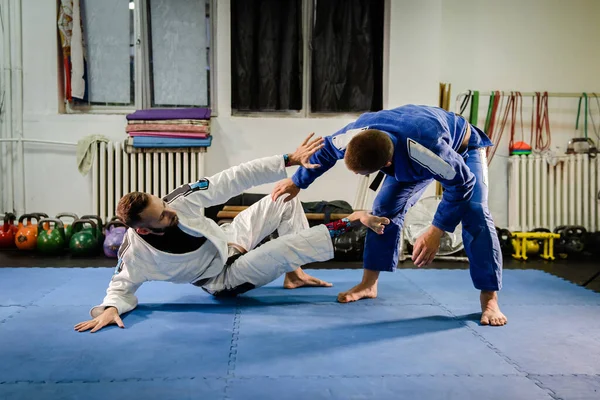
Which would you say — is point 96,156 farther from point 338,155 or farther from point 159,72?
point 338,155

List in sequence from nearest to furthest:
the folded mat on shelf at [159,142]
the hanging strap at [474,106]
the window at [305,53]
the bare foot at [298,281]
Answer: the bare foot at [298,281] < the folded mat on shelf at [159,142] < the hanging strap at [474,106] < the window at [305,53]

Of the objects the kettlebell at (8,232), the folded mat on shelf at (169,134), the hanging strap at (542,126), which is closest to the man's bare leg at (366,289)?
the folded mat on shelf at (169,134)

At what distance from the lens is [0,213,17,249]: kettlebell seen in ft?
16.7

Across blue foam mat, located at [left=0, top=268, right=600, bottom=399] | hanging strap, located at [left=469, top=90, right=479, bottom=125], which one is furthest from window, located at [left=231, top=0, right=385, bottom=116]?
blue foam mat, located at [left=0, top=268, right=600, bottom=399]

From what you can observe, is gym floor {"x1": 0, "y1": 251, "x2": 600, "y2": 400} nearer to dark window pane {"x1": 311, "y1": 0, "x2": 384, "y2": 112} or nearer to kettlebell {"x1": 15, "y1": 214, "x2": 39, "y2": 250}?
kettlebell {"x1": 15, "y1": 214, "x2": 39, "y2": 250}

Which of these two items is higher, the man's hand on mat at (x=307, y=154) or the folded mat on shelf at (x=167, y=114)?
the folded mat on shelf at (x=167, y=114)

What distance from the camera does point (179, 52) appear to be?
18.8 feet

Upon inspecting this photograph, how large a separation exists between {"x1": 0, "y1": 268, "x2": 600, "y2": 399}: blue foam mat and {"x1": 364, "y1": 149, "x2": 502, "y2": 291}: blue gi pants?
24 centimetres

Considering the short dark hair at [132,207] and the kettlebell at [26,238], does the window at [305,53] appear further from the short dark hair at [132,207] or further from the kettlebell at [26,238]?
the short dark hair at [132,207]

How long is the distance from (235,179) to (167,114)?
287 centimetres

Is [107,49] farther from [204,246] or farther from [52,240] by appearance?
[204,246]

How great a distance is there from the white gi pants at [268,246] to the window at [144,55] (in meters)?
3.06

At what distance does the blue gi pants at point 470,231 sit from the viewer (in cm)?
256

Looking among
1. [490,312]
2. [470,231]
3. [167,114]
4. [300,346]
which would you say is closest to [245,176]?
[300,346]
